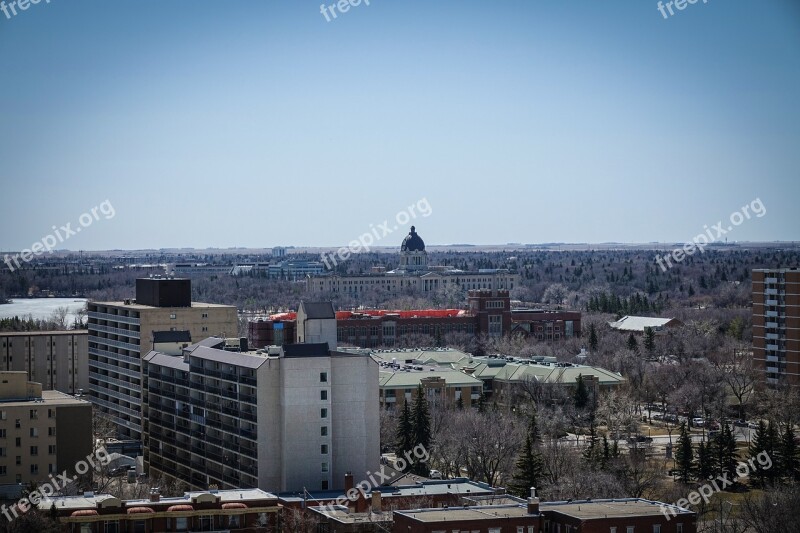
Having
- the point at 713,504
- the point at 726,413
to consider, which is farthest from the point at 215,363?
the point at 726,413

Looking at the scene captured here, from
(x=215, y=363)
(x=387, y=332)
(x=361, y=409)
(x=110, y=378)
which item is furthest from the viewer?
(x=387, y=332)

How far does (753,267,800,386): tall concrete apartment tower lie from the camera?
8012 cm

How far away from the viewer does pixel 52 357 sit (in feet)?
264

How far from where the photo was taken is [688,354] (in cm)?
9656

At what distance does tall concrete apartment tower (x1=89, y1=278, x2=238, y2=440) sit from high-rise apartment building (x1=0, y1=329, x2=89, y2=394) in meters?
8.70

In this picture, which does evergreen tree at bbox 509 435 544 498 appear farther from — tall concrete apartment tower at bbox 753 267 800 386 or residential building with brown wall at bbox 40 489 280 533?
tall concrete apartment tower at bbox 753 267 800 386

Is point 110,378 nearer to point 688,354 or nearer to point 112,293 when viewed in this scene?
point 688,354

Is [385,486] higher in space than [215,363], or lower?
lower

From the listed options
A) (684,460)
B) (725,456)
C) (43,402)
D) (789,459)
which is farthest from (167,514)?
(789,459)

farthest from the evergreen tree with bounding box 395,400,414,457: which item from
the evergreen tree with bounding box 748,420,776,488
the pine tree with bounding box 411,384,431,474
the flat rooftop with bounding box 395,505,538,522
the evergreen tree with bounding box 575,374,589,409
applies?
the evergreen tree with bounding box 575,374,589,409

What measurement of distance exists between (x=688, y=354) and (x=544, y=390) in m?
23.8

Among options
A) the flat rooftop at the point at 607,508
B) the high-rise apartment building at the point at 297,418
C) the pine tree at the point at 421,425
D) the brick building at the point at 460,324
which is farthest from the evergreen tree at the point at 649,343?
the flat rooftop at the point at 607,508

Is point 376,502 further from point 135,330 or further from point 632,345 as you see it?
→ point 632,345

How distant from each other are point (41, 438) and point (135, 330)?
16.8 m
